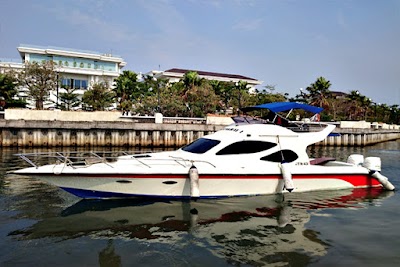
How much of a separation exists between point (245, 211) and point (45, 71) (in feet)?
121

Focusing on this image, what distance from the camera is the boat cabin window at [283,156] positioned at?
1042 cm

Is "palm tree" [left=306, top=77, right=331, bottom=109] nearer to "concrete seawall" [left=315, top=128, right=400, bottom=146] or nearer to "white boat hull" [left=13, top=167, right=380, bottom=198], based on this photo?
"concrete seawall" [left=315, top=128, right=400, bottom=146]

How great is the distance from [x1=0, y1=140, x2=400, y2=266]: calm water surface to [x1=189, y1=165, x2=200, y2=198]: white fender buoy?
526 millimetres

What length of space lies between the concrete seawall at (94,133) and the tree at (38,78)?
14404 mm

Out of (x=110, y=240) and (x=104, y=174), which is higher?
(x=104, y=174)

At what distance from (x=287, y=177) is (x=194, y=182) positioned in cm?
299

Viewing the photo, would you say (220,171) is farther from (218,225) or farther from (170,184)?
(218,225)

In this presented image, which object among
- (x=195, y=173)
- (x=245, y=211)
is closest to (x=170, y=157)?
(x=195, y=173)

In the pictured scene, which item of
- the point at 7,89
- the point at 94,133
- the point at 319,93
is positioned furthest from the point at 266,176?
the point at 319,93

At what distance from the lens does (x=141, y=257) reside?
622cm

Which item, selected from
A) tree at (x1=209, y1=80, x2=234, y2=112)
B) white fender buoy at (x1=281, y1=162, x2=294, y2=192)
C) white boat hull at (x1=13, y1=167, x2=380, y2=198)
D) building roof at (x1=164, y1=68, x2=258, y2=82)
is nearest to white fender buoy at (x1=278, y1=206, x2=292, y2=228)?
white fender buoy at (x1=281, y1=162, x2=294, y2=192)

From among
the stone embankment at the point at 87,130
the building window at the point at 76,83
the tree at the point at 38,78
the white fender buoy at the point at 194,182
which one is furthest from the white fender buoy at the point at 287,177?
the building window at the point at 76,83

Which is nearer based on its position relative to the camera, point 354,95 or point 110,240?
point 110,240

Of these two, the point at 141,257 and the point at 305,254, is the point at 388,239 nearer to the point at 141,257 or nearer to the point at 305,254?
the point at 305,254
